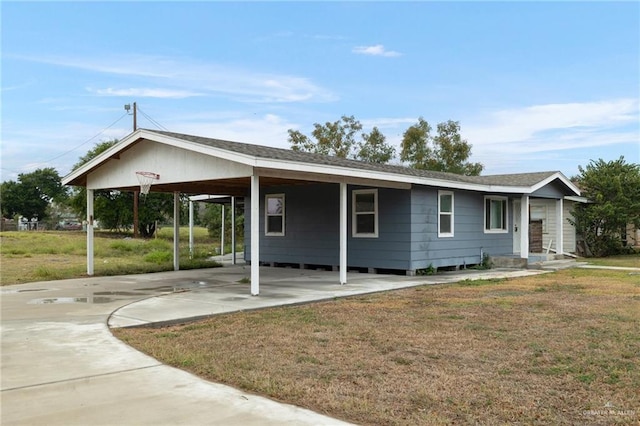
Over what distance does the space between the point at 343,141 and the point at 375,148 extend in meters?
2.30

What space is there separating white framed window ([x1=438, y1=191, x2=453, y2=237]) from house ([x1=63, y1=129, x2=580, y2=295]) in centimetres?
3

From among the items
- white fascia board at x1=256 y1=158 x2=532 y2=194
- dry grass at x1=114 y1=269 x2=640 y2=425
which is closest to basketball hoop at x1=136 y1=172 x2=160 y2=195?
white fascia board at x1=256 y1=158 x2=532 y2=194

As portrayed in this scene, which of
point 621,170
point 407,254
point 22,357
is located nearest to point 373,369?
point 22,357

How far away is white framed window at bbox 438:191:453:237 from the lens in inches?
587

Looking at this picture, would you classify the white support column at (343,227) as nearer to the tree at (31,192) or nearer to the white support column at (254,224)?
the white support column at (254,224)

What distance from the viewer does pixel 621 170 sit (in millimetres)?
20688

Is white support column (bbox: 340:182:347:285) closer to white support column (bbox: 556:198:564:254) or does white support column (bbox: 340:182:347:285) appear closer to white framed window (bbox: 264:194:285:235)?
white framed window (bbox: 264:194:285:235)

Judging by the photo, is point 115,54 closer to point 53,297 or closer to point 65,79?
point 65,79

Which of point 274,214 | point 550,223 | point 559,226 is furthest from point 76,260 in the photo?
point 550,223

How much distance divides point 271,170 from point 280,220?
6.18 metres

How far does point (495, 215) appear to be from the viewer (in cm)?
1733

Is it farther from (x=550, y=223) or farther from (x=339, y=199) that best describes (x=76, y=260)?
(x=550, y=223)

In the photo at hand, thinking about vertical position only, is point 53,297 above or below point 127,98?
below

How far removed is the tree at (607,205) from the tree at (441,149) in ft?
44.2
